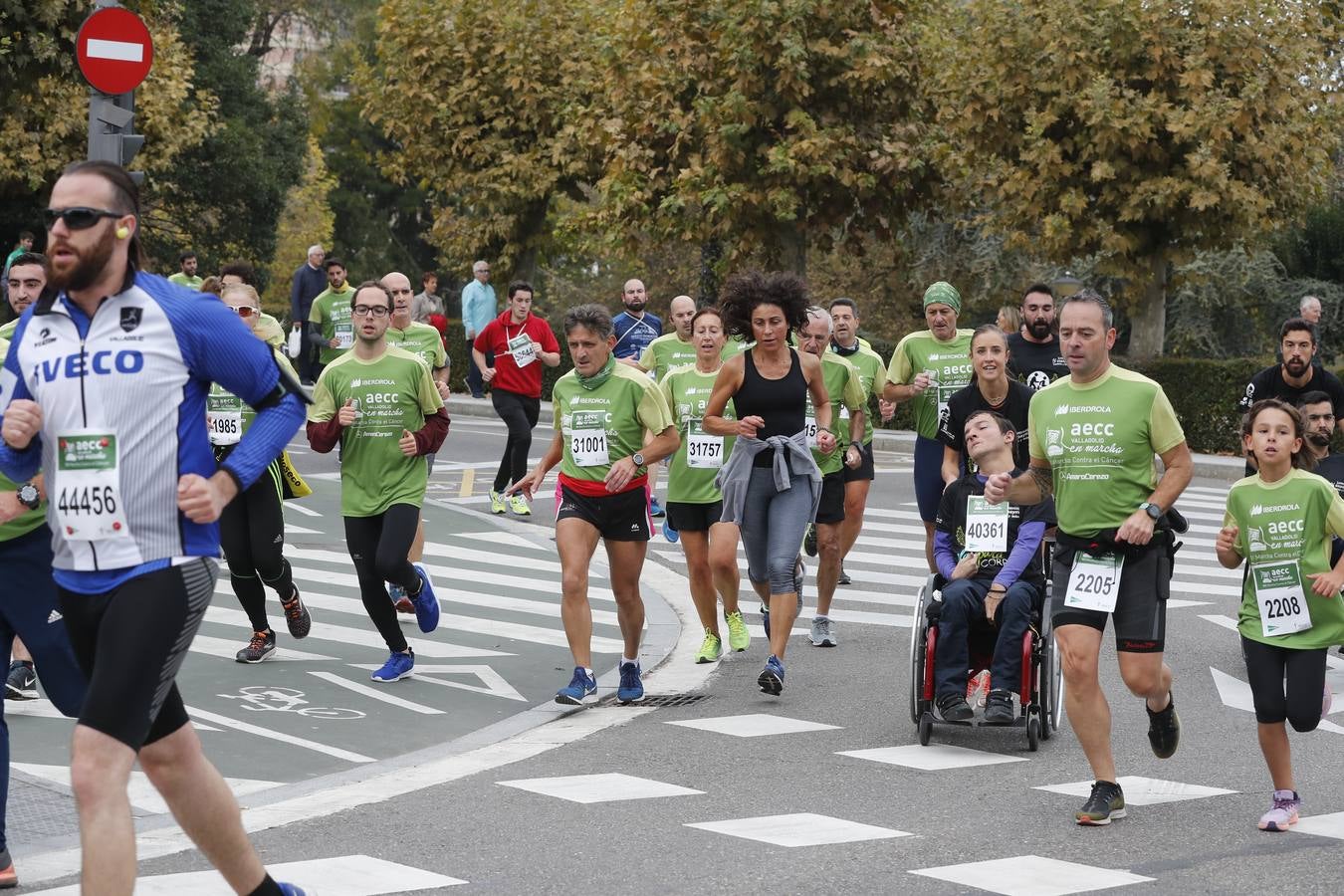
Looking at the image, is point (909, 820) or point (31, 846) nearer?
point (31, 846)

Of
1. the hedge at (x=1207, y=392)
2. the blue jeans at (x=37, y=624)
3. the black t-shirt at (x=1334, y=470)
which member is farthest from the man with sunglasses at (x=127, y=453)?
the hedge at (x=1207, y=392)

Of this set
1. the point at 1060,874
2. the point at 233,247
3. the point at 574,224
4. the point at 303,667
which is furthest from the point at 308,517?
the point at 233,247

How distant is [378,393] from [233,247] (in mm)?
42176

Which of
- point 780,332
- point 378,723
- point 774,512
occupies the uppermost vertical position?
point 780,332

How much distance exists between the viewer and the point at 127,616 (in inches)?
182

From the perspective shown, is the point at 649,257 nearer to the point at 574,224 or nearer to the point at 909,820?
the point at 574,224

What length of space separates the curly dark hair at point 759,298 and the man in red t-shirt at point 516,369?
7.29 m

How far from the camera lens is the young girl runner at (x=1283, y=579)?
7.07 metres

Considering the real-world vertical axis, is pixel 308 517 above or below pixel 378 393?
below

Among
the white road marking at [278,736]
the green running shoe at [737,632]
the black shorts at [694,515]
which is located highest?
the black shorts at [694,515]

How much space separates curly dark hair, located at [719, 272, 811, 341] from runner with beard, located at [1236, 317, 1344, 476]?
8.10 feet

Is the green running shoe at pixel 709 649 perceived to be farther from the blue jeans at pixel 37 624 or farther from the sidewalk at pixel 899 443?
the sidewalk at pixel 899 443

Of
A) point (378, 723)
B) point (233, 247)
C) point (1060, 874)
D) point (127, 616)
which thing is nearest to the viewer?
point (127, 616)

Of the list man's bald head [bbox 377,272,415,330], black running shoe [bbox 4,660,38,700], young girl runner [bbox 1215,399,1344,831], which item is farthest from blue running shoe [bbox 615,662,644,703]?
man's bald head [bbox 377,272,415,330]
